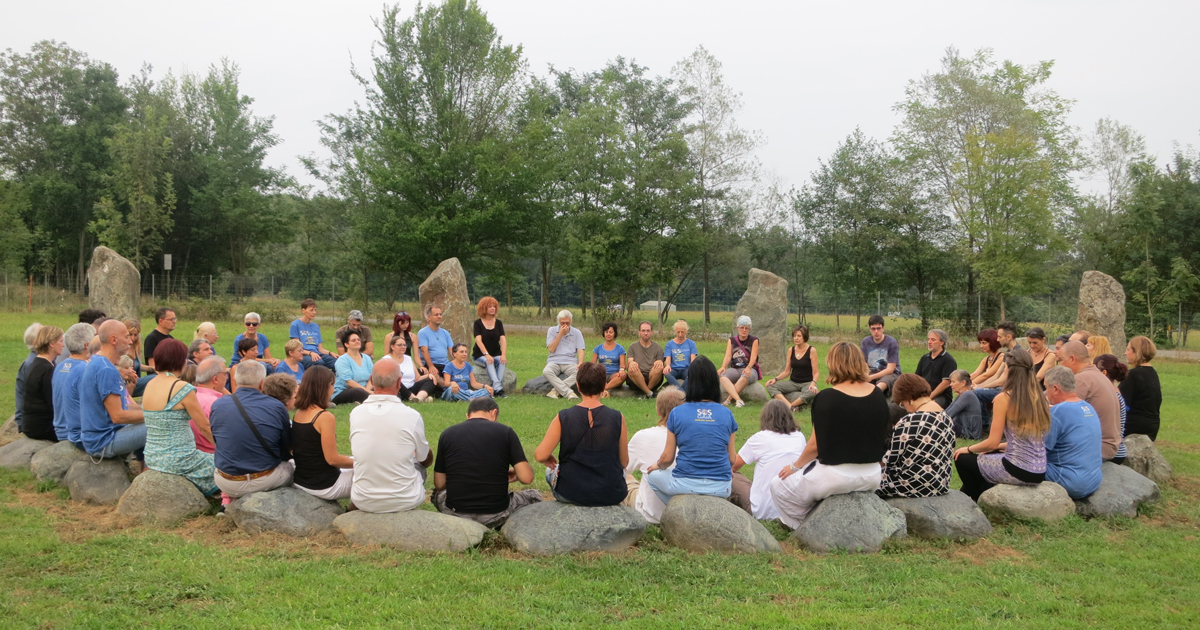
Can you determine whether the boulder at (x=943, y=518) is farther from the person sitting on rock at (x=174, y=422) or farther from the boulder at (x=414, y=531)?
the person sitting on rock at (x=174, y=422)

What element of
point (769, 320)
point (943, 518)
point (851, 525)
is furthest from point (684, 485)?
point (769, 320)

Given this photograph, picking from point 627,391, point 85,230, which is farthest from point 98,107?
point 627,391

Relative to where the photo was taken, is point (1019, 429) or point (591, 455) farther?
point (1019, 429)

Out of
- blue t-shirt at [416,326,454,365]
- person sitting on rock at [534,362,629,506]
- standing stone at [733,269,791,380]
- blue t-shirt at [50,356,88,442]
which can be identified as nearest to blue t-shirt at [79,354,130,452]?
blue t-shirt at [50,356,88,442]

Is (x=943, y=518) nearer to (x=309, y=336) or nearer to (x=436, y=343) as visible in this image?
(x=436, y=343)

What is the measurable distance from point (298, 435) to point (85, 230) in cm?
3722

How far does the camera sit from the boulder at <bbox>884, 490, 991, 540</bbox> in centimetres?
554

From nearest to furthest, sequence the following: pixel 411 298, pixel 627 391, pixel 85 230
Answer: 1. pixel 627 391
2. pixel 85 230
3. pixel 411 298

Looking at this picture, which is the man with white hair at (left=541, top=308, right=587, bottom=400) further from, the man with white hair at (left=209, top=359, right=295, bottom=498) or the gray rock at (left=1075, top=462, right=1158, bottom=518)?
the gray rock at (left=1075, top=462, right=1158, bottom=518)

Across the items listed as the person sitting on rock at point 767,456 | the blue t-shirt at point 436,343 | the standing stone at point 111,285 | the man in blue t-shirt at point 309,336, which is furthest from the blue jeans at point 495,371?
the standing stone at point 111,285

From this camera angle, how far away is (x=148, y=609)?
13.2ft

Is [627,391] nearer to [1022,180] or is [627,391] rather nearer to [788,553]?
[788,553]

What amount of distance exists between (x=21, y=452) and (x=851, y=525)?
731 cm

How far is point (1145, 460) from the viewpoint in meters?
7.45
